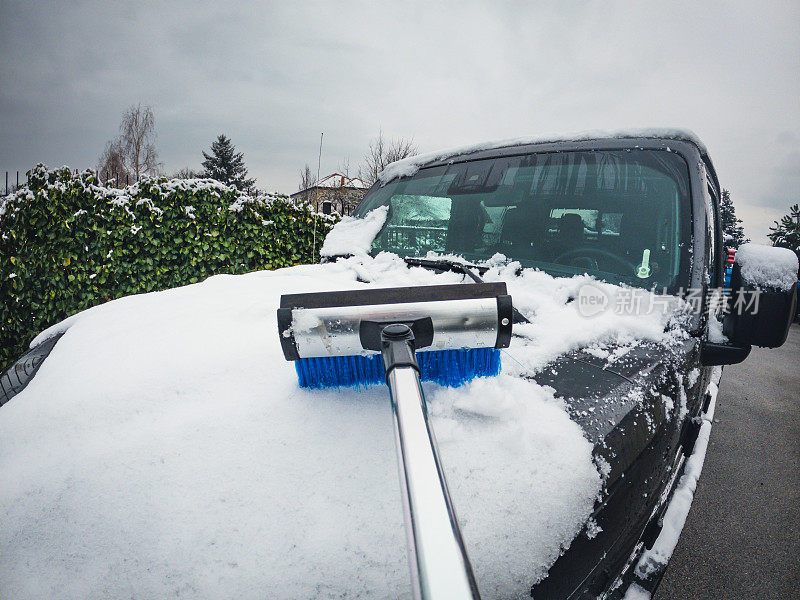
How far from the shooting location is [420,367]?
1026 millimetres

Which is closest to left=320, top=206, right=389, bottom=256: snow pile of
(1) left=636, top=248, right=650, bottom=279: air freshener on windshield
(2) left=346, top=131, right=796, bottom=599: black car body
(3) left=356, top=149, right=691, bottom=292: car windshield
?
(3) left=356, top=149, right=691, bottom=292: car windshield

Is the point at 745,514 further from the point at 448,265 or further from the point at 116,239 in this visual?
the point at 116,239

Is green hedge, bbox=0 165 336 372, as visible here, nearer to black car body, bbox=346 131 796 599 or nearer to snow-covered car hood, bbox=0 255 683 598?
snow-covered car hood, bbox=0 255 683 598

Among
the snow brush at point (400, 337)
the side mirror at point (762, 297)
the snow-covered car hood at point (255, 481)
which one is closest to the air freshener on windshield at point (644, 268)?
the side mirror at point (762, 297)

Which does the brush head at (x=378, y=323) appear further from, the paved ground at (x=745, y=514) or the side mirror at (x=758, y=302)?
the paved ground at (x=745, y=514)

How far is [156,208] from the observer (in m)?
4.74

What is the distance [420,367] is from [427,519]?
0.54m

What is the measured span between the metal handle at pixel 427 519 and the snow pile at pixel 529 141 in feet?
5.94

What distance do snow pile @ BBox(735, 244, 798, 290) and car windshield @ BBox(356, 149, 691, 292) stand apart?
0.78ft

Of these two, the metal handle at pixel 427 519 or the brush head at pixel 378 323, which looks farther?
the brush head at pixel 378 323

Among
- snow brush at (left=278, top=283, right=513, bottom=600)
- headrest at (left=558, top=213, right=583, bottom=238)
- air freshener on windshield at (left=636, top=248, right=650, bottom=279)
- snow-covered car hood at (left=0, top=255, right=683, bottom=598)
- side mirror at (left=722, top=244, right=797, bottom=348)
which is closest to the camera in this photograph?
snow-covered car hood at (left=0, top=255, right=683, bottom=598)

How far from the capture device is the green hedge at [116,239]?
3900mm

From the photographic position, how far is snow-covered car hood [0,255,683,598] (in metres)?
0.67

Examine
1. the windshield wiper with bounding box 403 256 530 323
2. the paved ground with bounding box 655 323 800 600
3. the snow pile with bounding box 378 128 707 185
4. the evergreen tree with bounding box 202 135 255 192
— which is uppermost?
the evergreen tree with bounding box 202 135 255 192
